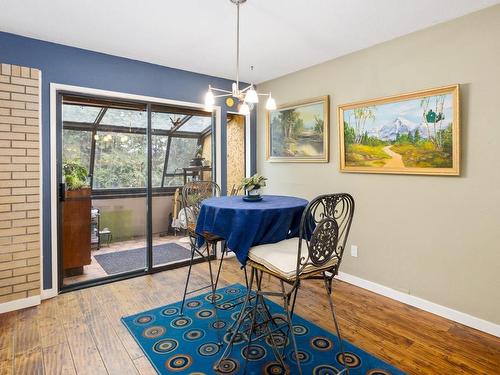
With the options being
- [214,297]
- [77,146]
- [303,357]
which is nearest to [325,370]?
[303,357]

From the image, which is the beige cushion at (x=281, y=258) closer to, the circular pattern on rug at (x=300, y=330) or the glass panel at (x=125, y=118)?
the circular pattern on rug at (x=300, y=330)

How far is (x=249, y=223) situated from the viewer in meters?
2.02

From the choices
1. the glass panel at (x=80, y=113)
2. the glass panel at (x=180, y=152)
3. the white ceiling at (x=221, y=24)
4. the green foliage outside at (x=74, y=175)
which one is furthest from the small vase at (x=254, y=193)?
the glass panel at (x=80, y=113)

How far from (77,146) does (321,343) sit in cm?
310

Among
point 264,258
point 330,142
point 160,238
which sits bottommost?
point 160,238

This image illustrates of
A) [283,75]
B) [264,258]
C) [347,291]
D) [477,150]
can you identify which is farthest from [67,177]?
[477,150]

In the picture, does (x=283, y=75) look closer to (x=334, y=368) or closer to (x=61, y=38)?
(x=61, y=38)

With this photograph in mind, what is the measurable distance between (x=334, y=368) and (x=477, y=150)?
200cm

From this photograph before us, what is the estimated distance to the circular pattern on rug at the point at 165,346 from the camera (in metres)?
2.13

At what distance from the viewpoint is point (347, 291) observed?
3172 mm

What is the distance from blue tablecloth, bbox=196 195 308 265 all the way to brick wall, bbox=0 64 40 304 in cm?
184

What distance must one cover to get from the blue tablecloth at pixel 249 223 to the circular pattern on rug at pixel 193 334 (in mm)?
767

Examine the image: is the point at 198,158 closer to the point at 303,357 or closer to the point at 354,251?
the point at 354,251

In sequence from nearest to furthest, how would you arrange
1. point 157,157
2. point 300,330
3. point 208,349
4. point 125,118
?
1. point 208,349
2. point 300,330
3. point 125,118
4. point 157,157
